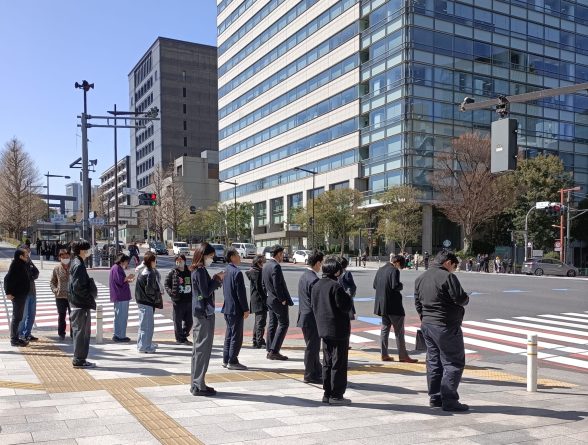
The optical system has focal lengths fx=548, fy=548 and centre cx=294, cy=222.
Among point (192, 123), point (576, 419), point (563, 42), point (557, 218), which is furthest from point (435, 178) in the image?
point (192, 123)

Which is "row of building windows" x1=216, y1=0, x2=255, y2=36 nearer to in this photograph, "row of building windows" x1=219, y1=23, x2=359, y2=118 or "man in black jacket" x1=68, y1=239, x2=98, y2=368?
"row of building windows" x1=219, y1=23, x2=359, y2=118

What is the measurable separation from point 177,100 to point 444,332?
117211mm

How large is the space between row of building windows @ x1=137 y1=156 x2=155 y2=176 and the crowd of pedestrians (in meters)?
113

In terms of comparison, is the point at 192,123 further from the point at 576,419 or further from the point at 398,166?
the point at 576,419

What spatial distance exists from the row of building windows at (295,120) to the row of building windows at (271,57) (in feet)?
20.0

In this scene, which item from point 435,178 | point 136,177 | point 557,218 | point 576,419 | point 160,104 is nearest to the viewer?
point 576,419

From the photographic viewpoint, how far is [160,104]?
377 feet

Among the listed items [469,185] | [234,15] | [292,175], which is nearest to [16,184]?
[292,175]

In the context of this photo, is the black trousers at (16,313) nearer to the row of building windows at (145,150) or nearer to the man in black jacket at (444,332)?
the man in black jacket at (444,332)

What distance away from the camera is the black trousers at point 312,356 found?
24.1ft

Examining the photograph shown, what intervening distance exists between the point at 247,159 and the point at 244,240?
12647 mm

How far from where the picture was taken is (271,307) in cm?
904

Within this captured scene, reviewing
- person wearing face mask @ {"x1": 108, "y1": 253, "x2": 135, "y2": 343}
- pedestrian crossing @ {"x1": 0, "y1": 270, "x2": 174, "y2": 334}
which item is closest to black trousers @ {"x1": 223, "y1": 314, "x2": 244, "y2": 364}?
person wearing face mask @ {"x1": 108, "y1": 253, "x2": 135, "y2": 343}

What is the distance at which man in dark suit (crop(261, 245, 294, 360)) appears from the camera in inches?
346
